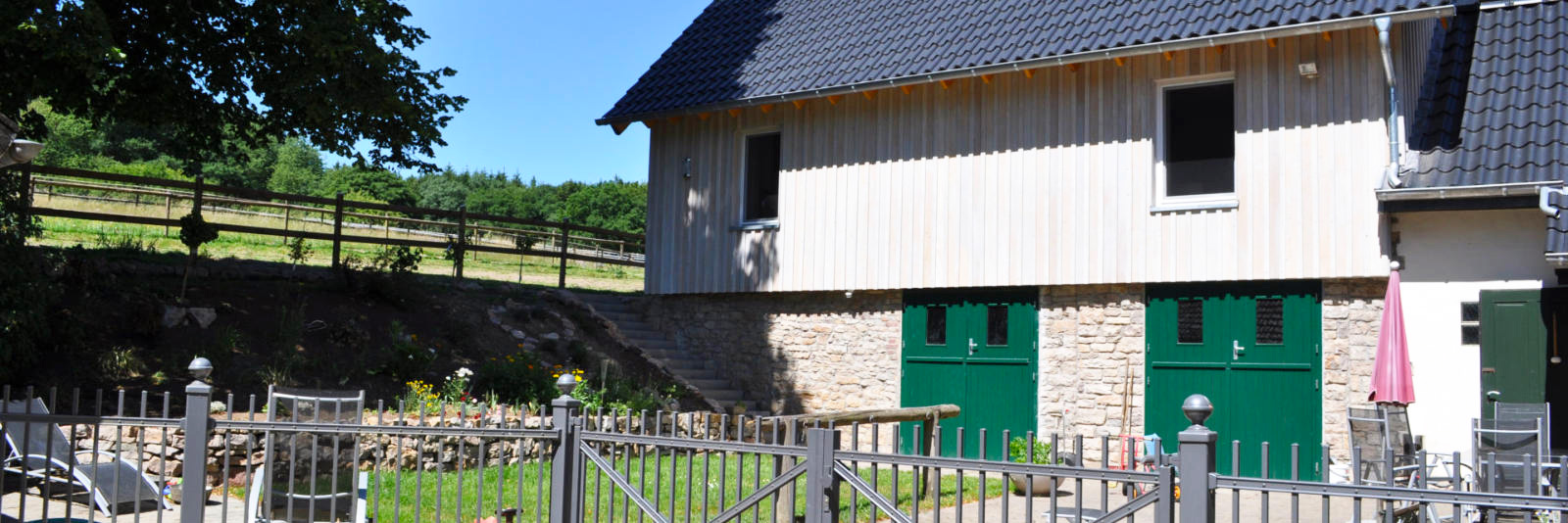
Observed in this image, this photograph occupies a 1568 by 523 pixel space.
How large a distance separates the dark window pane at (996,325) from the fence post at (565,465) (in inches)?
332

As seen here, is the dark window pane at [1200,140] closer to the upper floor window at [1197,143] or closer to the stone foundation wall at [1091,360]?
the upper floor window at [1197,143]

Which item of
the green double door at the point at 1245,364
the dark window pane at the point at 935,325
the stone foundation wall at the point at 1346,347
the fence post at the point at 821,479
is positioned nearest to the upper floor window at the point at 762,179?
the dark window pane at the point at 935,325

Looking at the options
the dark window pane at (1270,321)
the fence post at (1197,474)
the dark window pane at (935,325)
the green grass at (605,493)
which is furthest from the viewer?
the dark window pane at (935,325)

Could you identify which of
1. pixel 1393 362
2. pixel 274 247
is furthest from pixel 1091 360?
pixel 274 247

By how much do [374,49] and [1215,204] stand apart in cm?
839

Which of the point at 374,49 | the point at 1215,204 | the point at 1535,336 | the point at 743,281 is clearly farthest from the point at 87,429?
the point at 1535,336

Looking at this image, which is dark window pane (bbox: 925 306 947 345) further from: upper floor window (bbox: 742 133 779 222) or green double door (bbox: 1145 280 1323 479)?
upper floor window (bbox: 742 133 779 222)

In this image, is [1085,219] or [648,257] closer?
[1085,219]

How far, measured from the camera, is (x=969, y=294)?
1430 centimetres

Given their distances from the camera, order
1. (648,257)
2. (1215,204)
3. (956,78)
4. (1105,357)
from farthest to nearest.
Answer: (648,257) < (956,78) < (1105,357) < (1215,204)

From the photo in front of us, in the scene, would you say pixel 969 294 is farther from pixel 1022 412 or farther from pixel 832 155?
pixel 832 155

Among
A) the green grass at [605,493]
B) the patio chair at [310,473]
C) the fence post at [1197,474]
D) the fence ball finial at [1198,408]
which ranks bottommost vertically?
the green grass at [605,493]

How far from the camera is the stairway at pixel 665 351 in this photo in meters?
16.3

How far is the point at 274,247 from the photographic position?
92.1ft
